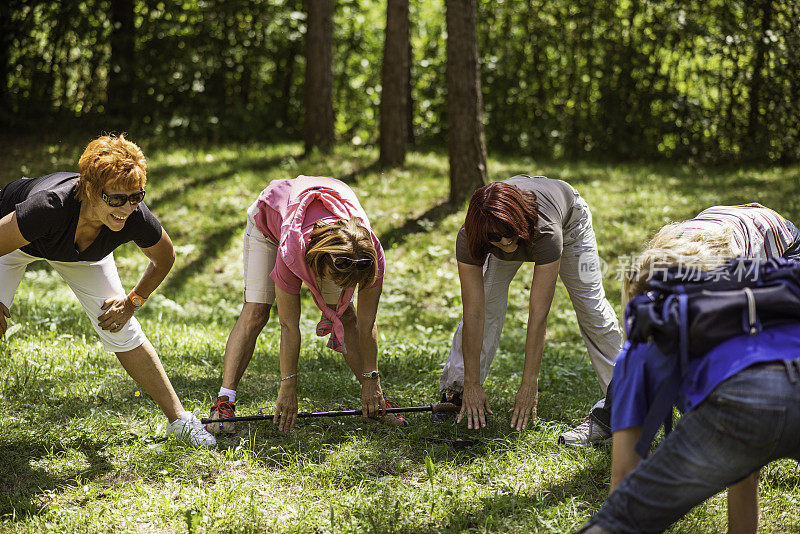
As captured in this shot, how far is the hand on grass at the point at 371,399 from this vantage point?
402 centimetres

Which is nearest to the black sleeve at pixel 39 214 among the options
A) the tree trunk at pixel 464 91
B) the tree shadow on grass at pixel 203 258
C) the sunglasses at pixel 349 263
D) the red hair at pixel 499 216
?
the sunglasses at pixel 349 263

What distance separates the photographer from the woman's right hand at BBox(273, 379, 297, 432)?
3.84 m

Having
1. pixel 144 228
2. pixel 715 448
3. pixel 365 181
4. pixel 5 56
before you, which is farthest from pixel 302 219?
pixel 5 56

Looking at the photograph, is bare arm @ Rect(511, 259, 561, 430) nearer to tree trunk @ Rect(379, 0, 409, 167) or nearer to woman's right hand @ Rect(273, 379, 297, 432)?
woman's right hand @ Rect(273, 379, 297, 432)

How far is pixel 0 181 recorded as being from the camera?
33.4 feet

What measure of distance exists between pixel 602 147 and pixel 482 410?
9.60m

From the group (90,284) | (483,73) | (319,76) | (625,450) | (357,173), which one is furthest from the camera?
(483,73)

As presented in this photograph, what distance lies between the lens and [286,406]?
386cm

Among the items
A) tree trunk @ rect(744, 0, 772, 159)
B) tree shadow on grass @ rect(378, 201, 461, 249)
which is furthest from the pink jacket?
tree trunk @ rect(744, 0, 772, 159)

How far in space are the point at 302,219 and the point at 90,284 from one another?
119cm

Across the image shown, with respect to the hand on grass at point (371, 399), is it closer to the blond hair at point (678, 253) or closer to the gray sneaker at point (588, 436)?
the gray sneaker at point (588, 436)

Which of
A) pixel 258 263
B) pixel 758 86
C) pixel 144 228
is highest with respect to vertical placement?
pixel 758 86

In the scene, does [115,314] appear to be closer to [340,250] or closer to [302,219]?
[302,219]

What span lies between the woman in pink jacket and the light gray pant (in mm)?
613
